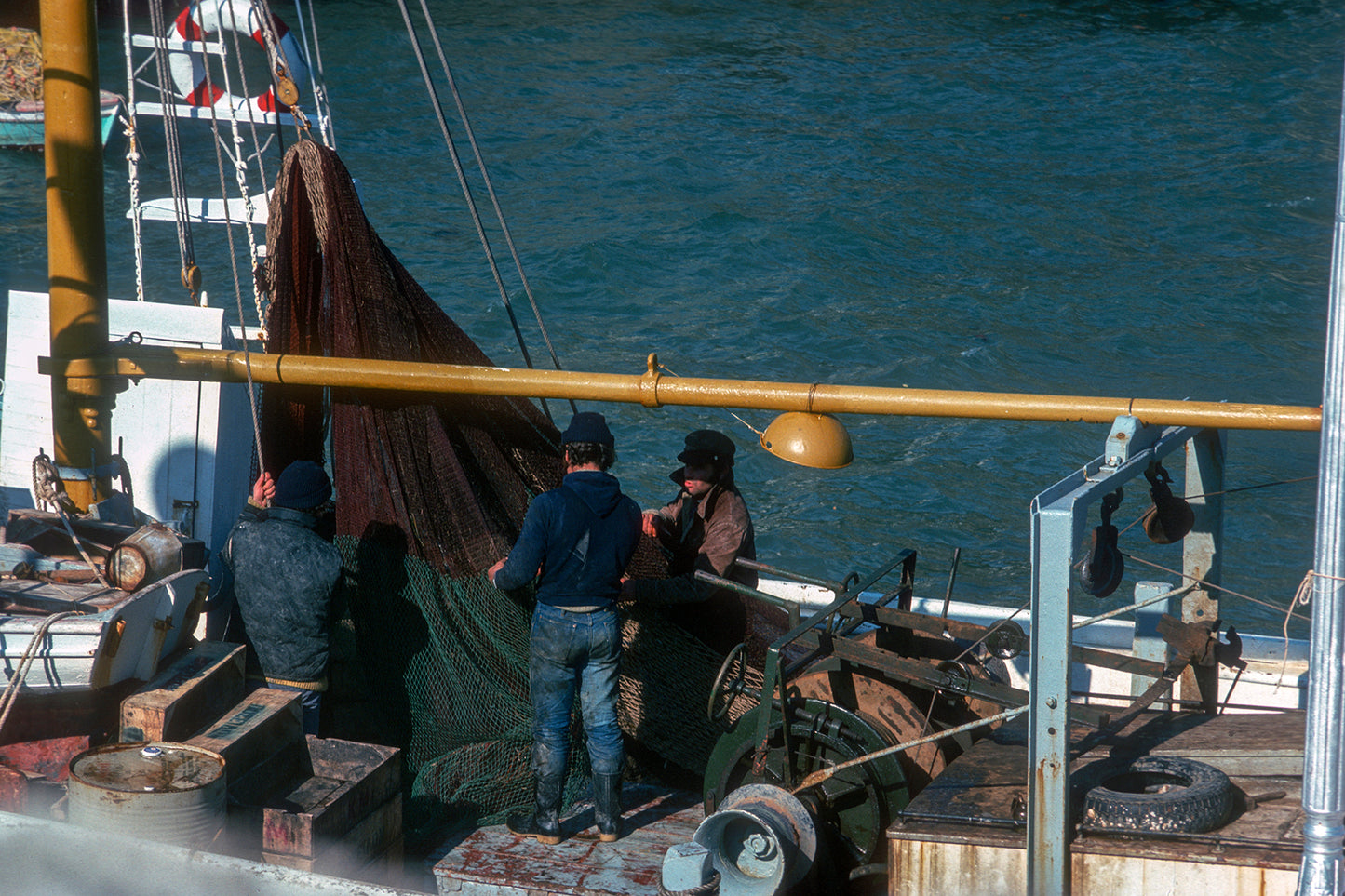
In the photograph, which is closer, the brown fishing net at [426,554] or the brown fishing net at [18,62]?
the brown fishing net at [426,554]

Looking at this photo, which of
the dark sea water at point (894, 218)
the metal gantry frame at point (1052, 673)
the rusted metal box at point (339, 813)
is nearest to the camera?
the metal gantry frame at point (1052, 673)

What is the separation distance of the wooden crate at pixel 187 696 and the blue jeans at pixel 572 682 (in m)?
1.33

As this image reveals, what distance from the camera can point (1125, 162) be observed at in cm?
2581

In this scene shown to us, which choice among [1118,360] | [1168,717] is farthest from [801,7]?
[1168,717]

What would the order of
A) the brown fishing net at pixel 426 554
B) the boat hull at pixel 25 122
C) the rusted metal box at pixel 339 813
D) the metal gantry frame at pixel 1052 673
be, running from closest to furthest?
the metal gantry frame at pixel 1052 673 → the rusted metal box at pixel 339 813 → the brown fishing net at pixel 426 554 → the boat hull at pixel 25 122

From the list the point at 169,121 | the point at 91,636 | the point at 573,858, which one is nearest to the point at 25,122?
the point at 169,121

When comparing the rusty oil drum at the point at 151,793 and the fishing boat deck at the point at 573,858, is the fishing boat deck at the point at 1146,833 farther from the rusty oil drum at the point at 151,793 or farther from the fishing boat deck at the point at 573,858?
the rusty oil drum at the point at 151,793

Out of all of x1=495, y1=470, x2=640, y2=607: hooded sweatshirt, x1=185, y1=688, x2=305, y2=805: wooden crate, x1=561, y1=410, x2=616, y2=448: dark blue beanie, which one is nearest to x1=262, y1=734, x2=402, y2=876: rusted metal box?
x1=185, y1=688, x2=305, y2=805: wooden crate

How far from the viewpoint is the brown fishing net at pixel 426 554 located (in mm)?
5941

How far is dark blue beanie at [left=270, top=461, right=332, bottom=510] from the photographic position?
5.59m

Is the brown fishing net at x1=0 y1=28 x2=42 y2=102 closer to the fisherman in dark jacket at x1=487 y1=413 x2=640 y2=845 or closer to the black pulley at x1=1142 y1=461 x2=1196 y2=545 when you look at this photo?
the fisherman in dark jacket at x1=487 y1=413 x2=640 y2=845

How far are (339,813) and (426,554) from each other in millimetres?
1389

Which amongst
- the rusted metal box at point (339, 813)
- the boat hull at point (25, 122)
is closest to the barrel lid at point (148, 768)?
the rusted metal box at point (339, 813)

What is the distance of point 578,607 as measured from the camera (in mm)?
5352
